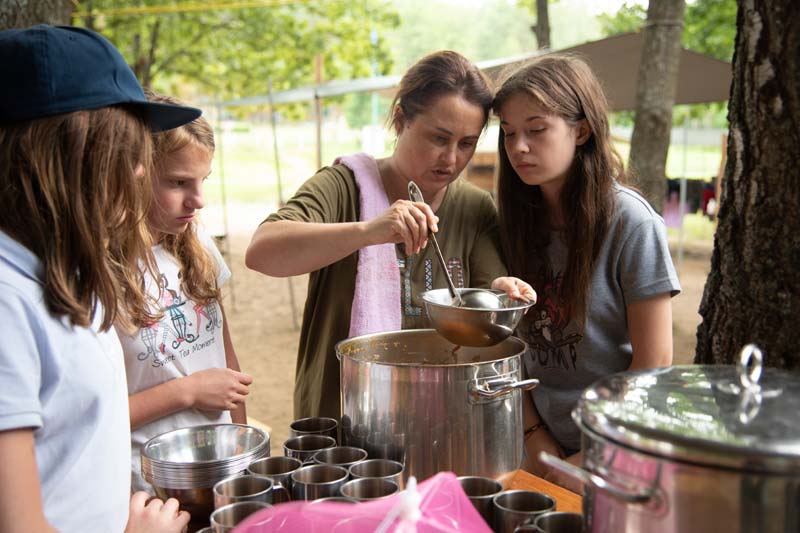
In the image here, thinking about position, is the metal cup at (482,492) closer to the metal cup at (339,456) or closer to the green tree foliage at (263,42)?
the metal cup at (339,456)

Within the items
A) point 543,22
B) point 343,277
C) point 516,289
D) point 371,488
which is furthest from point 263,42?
point 371,488

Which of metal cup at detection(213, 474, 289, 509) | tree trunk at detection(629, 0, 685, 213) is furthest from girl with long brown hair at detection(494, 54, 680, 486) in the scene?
tree trunk at detection(629, 0, 685, 213)

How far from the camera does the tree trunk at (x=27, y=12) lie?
126 inches

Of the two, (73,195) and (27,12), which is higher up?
(27,12)

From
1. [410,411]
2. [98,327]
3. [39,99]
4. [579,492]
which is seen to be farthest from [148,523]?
[579,492]

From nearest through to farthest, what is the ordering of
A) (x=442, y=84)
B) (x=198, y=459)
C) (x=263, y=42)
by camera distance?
(x=198, y=459)
(x=442, y=84)
(x=263, y=42)

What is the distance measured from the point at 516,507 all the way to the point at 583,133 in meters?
1.02

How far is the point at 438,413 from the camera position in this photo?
1245mm

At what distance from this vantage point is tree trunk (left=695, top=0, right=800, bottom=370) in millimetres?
1448

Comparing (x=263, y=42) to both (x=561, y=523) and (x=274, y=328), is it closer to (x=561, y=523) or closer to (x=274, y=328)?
(x=274, y=328)

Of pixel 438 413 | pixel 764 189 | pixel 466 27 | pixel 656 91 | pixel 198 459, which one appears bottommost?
pixel 198 459

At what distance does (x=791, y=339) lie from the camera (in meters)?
1.50

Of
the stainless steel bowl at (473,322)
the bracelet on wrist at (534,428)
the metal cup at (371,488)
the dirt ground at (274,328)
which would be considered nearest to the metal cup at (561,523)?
the metal cup at (371,488)

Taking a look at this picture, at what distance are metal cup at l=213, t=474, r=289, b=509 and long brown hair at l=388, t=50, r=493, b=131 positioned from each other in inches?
39.0
